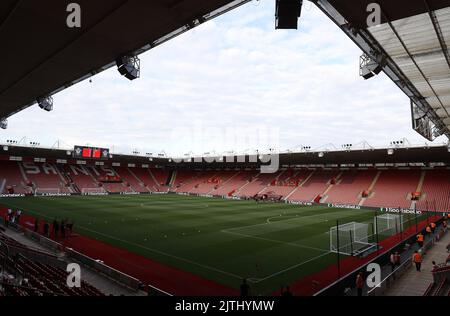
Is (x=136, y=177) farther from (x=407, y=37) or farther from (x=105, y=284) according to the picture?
(x=407, y=37)

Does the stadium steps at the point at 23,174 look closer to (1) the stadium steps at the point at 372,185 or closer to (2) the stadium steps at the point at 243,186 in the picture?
(2) the stadium steps at the point at 243,186

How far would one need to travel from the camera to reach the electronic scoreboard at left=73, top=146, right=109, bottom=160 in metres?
51.1

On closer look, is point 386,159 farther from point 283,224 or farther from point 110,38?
point 110,38

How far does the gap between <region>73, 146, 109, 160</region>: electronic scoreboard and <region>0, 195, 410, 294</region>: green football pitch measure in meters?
18.2

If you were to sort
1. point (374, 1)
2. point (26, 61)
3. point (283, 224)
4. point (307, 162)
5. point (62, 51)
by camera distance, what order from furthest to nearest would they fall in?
point (307, 162) < point (283, 224) < point (26, 61) < point (62, 51) < point (374, 1)

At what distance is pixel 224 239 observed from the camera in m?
21.1

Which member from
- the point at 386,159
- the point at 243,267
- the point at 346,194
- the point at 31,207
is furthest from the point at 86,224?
the point at 386,159

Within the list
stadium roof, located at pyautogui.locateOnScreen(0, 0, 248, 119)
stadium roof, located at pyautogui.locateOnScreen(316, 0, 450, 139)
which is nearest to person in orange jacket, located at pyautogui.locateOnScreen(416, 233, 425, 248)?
stadium roof, located at pyautogui.locateOnScreen(316, 0, 450, 139)

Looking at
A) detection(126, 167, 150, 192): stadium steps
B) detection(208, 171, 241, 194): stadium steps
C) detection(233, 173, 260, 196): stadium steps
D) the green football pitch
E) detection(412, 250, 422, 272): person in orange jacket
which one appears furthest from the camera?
detection(126, 167, 150, 192): stadium steps

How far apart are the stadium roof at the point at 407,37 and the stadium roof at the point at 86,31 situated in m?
3.16

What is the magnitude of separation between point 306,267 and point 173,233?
10717 mm

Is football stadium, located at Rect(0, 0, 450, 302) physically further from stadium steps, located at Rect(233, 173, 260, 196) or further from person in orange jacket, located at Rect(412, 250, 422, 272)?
stadium steps, located at Rect(233, 173, 260, 196)

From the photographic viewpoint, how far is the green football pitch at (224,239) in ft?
48.6

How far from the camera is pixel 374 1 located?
7750 millimetres
